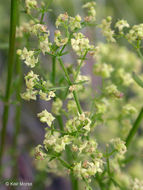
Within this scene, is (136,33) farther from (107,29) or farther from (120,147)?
(120,147)

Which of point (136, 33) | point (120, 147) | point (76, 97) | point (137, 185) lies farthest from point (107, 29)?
point (137, 185)

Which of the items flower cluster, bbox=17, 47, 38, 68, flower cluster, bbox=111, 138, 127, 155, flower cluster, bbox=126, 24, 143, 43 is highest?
flower cluster, bbox=126, 24, 143, 43

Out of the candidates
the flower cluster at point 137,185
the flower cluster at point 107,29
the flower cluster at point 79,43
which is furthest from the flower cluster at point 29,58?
the flower cluster at point 137,185

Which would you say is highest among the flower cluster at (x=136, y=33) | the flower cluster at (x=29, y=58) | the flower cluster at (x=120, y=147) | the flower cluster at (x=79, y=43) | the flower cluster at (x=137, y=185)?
the flower cluster at (x=136, y=33)

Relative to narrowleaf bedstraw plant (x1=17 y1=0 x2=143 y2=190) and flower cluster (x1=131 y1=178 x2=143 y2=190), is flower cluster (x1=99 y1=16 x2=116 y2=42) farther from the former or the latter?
flower cluster (x1=131 y1=178 x2=143 y2=190)

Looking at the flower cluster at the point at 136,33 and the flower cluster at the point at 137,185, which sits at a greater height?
the flower cluster at the point at 136,33

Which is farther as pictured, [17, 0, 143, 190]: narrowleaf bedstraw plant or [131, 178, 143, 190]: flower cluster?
[131, 178, 143, 190]: flower cluster

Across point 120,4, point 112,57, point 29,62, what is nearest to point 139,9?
point 120,4

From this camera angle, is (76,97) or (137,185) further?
(137,185)

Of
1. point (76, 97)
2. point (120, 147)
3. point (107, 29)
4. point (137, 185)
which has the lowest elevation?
point (137, 185)

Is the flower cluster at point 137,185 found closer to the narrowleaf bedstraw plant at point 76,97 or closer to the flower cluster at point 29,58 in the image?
the narrowleaf bedstraw plant at point 76,97

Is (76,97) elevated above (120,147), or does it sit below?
above

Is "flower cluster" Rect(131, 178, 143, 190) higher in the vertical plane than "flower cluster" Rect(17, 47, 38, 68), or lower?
lower

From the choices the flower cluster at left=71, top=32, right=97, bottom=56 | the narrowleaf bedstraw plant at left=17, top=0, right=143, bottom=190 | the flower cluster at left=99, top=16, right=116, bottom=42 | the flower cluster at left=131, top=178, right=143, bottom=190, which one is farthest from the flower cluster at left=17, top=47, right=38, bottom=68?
the flower cluster at left=131, top=178, right=143, bottom=190
